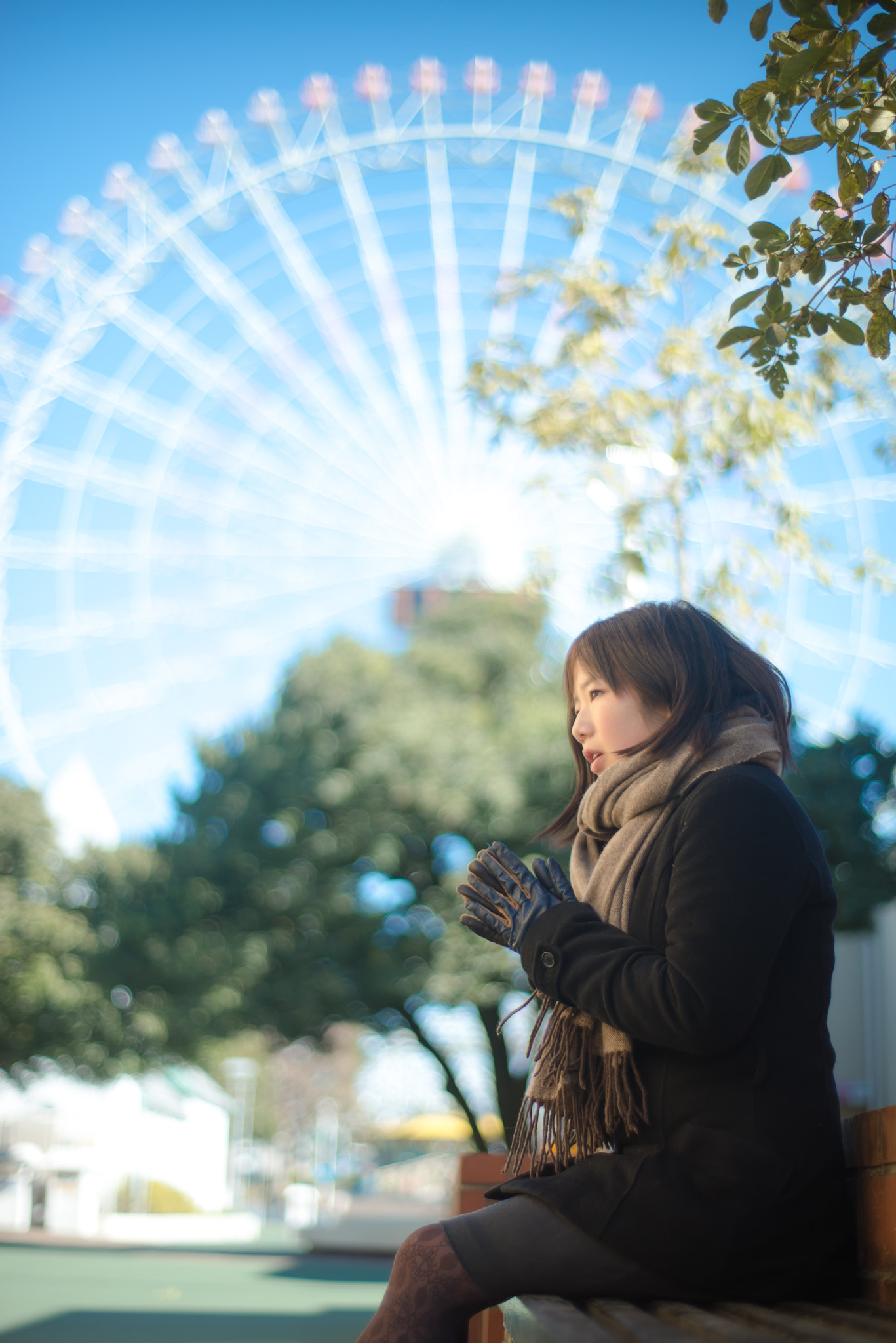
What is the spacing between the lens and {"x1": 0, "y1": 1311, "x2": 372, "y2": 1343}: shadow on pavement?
698 centimetres

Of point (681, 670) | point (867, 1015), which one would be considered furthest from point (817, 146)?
point (867, 1015)

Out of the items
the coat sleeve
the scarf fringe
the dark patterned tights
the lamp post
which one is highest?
the coat sleeve

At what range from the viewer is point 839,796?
14.9 metres

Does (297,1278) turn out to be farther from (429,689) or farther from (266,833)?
(429,689)

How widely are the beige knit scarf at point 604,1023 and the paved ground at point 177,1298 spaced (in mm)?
5935

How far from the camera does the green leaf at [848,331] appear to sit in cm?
243

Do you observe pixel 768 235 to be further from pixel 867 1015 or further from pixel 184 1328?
pixel 867 1015

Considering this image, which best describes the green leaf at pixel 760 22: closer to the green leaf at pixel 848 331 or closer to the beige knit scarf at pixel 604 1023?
the green leaf at pixel 848 331

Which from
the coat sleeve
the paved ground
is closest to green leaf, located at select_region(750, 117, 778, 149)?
the coat sleeve

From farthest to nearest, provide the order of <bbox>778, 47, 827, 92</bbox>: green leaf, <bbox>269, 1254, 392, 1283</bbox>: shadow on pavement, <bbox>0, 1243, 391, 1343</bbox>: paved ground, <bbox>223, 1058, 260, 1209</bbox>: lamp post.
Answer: <bbox>223, 1058, 260, 1209</bbox>: lamp post
<bbox>269, 1254, 392, 1283</bbox>: shadow on pavement
<bbox>0, 1243, 391, 1343</bbox>: paved ground
<bbox>778, 47, 827, 92</bbox>: green leaf

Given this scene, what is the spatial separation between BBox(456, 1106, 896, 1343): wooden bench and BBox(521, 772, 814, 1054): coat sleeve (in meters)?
0.23

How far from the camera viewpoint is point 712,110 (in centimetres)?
228

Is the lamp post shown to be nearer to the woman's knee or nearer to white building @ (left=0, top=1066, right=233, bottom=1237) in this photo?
white building @ (left=0, top=1066, right=233, bottom=1237)

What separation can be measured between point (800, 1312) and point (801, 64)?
1842 mm
